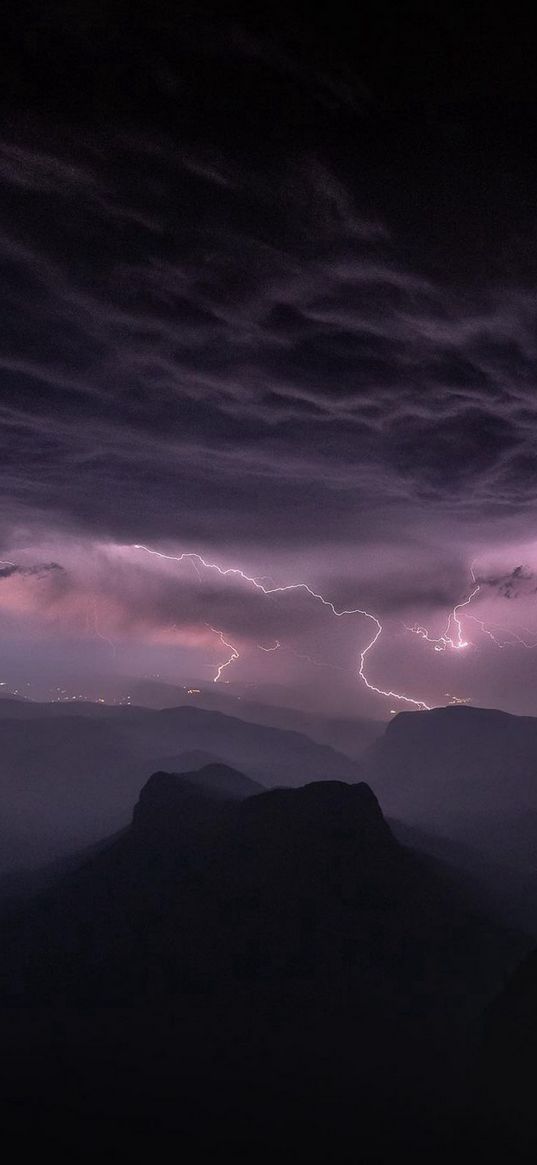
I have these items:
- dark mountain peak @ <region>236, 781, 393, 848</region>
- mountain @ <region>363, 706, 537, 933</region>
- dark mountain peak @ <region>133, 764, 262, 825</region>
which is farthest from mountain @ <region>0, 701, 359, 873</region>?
dark mountain peak @ <region>236, 781, 393, 848</region>

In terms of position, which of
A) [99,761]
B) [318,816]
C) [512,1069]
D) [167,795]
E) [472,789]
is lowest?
[99,761]

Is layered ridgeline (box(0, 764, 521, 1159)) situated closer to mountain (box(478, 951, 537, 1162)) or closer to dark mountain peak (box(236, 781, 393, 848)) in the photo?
dark mountain peak (box(236, 781, 393, 848))

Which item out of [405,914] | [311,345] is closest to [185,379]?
[311,345]

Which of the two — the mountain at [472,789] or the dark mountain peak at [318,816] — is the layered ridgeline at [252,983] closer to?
the dark mountain peak at [318,816]

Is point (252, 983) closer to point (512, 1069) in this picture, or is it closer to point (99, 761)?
point (512, 1069)

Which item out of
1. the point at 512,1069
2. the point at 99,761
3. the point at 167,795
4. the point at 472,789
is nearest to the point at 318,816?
the point at 167,795

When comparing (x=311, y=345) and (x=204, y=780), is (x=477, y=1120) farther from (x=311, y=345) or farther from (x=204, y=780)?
(x=204, y=780)
